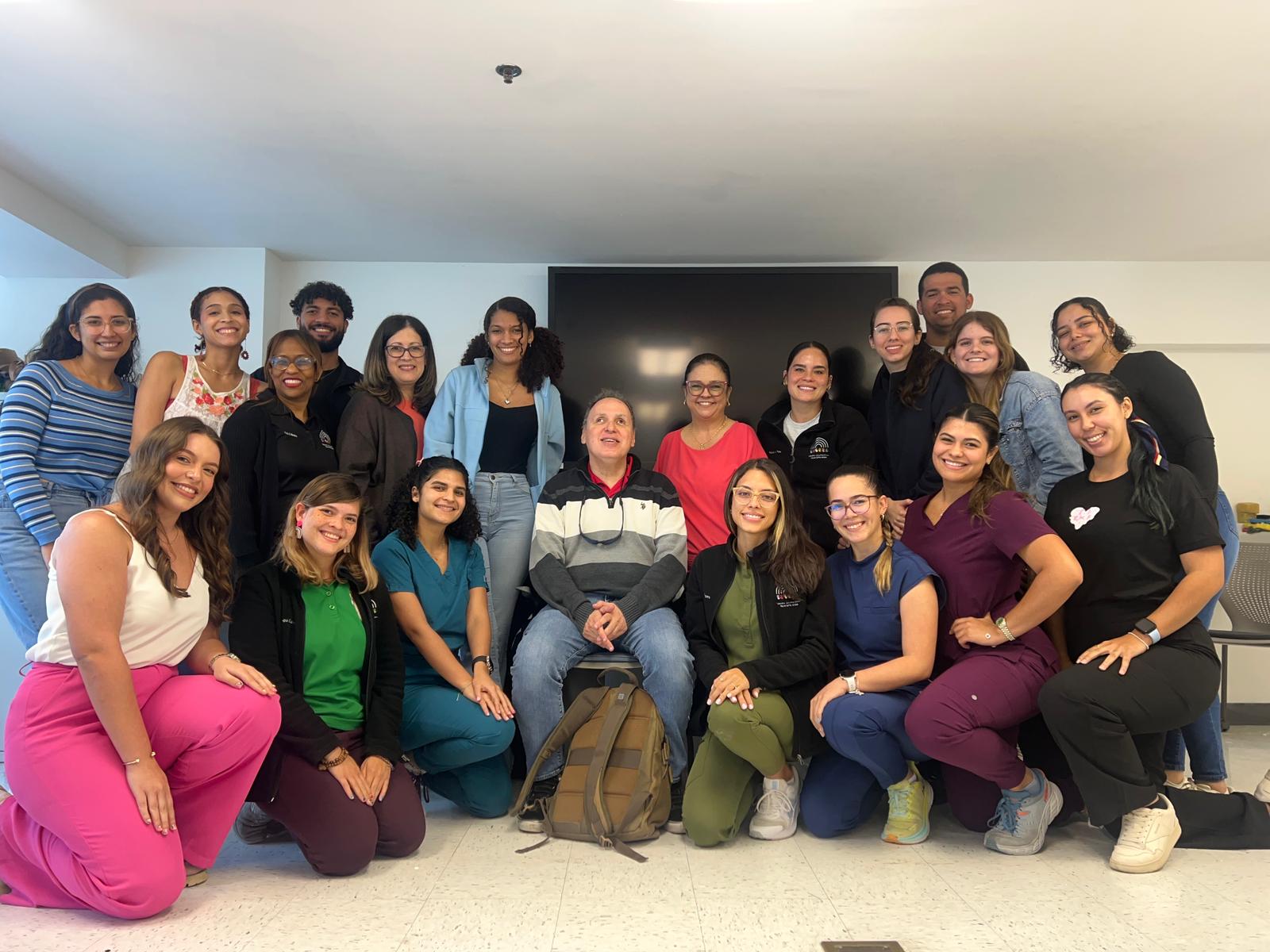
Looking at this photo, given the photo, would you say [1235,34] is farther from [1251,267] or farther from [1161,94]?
[1251,267]

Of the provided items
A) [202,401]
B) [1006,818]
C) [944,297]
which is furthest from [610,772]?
[944,297]

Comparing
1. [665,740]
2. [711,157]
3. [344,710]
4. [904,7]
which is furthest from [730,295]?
[344,710]

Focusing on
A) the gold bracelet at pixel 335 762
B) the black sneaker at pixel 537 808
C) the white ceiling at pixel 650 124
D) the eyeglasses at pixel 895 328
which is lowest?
the black sneaker at pixel 537 808

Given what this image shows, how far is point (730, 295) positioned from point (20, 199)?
340 cm

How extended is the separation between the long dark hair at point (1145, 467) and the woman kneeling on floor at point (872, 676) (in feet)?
1.95

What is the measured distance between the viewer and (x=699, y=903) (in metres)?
2.18

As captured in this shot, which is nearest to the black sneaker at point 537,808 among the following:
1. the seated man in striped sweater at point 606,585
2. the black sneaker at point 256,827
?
the seated man in striped sweater at point 606,585

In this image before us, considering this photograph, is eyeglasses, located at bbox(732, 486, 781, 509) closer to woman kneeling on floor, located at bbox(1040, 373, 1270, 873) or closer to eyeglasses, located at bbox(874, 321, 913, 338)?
woman kneeling on floor, located at bbox(1040, 373, 1270, 873)

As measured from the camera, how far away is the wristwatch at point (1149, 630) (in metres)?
2.49

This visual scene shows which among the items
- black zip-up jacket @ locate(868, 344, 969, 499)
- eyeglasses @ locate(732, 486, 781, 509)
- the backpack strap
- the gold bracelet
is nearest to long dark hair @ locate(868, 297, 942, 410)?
black zip-up jacket @ locate(868, 344, 969, 499)

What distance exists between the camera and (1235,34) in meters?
2.79

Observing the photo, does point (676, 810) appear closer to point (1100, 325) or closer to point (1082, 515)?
point (1082, 515)

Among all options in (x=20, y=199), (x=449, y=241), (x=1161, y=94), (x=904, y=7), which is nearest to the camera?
(x=904, y=7)

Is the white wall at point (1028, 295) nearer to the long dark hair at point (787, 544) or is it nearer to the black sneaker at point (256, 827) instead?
the long dark hair at point (787, 544)
